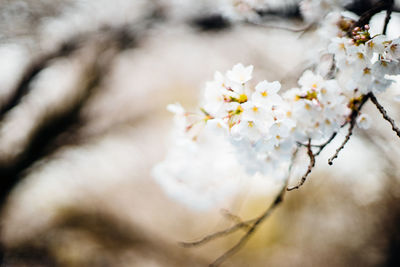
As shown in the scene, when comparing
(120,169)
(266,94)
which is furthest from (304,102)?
(120,169)

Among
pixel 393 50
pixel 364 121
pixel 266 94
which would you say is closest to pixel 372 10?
pixel 393 50

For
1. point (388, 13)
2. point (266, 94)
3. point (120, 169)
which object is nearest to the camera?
point (266, 94)

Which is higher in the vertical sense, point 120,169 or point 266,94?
point 266,94

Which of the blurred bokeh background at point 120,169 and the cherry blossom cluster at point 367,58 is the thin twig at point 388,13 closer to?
the cherry blossom cluster at point 367,58

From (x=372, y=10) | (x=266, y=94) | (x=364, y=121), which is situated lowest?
(x=364, y=121)

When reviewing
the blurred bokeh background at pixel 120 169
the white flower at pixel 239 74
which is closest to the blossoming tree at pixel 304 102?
the white flower at pixel 239 74

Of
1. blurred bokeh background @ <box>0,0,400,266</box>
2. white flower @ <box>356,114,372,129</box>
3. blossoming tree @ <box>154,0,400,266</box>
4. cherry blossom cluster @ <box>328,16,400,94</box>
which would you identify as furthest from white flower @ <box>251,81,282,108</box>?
blurred bokeh background @ <box>0,0,400,266</box>

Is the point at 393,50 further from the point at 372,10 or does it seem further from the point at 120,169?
the point at 120,169

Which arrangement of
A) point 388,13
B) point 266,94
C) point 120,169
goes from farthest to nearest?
point 120,169, point 388,13, point 266,94

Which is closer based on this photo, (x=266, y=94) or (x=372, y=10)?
(x=266, y=94)

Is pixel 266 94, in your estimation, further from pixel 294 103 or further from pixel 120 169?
pixel 120 169
